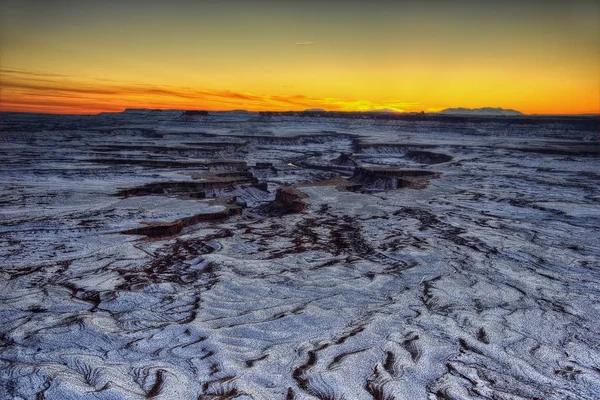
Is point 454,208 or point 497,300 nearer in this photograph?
point 497,300

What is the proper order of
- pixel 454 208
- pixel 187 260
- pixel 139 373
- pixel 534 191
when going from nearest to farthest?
pixel 139 373 → pixel 187 260 → pixel 454 208 → pixel 534 191

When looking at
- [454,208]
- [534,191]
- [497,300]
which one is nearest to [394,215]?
[454,208]

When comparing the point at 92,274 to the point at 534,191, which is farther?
the point at 534,191

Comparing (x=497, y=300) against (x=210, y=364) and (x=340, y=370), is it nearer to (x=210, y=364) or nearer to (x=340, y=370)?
(x=340, y=370)

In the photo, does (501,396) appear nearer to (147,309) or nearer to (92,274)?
(147,309)

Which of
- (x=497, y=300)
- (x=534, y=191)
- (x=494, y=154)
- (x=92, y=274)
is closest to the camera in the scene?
(x=497, y=300)

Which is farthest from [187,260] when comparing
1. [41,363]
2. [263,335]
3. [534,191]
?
[534,191]

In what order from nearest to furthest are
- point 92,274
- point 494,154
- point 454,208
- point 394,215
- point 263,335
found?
point 263,335 < point 92,274 < point 394,215 < point 454,208 < point 494,154
